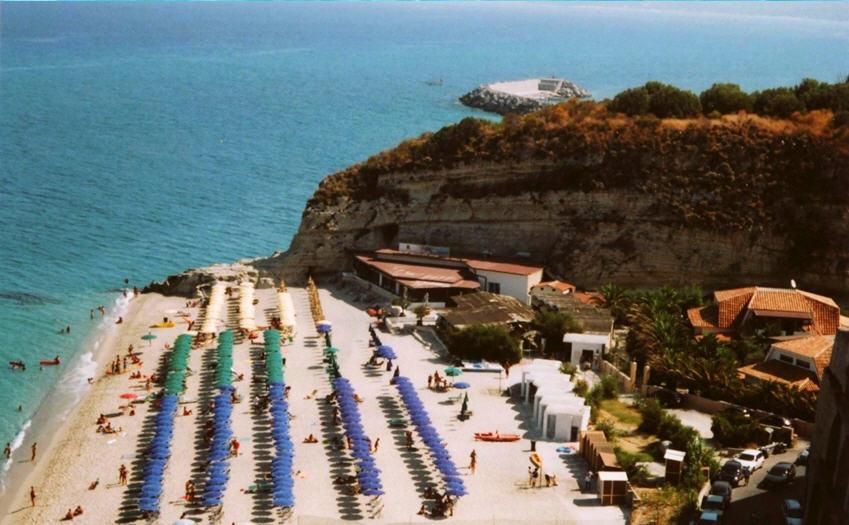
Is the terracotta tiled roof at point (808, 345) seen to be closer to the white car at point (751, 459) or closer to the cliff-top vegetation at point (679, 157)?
the white car at point (751, 459)

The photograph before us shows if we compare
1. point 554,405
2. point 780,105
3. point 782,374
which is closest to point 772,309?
point 782,374

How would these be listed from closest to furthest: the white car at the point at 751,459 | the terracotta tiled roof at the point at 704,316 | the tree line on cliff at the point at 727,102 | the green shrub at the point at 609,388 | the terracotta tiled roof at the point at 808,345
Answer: the white car at the point at 751,459 < the terracotta tiled roof at the point at 808,345 < the green shrub at the point at 609,388 < the terracotta tiled roof at the point at 704,316 < the tree line on cliff at the point at 727,102

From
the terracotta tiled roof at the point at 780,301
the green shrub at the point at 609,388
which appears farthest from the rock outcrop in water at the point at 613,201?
the green shrub at the point at 609,388

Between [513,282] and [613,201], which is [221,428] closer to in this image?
[513,282]

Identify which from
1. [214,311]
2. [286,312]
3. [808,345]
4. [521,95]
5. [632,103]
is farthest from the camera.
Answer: [521,95]

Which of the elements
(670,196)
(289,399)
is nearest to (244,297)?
(289,399)

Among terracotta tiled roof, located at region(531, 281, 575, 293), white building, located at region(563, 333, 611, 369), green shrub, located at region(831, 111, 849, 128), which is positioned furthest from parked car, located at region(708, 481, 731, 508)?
green shrub, located at region(831, 111, 849, 128)
